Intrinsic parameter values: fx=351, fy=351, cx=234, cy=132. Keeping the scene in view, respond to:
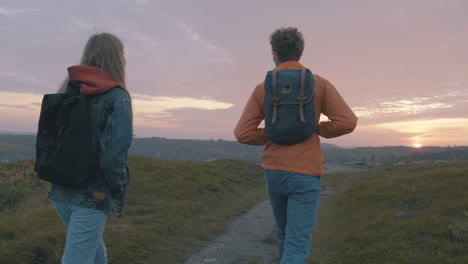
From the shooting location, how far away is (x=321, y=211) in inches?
482

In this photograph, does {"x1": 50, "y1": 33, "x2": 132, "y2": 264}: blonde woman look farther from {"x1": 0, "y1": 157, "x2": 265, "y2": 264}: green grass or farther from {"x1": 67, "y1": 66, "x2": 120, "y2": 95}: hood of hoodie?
{"x1": 0, "y1": 157, "x2": 265, "y2": 264}: green grass

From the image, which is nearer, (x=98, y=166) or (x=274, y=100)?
(x=98, y=166)

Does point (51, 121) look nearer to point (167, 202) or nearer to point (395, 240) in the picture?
point (395, 240)

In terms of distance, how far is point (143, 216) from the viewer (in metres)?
10.3

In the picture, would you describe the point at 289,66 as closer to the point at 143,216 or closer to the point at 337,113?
the point at 337,113

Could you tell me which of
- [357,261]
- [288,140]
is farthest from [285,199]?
[357,261]

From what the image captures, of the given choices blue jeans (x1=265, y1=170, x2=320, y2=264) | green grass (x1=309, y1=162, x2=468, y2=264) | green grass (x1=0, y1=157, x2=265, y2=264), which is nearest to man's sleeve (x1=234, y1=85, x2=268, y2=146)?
blue jeans (x1=265, y1=170, x2=320, y2=264)

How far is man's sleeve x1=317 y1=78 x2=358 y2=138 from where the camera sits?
11.8 ft

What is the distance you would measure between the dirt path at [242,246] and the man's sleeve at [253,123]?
3.95 m

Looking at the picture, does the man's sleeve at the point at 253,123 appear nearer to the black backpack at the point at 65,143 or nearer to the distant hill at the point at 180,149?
the black backpack at the point at 65,143

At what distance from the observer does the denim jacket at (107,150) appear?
3.12 m

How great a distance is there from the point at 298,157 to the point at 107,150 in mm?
1825

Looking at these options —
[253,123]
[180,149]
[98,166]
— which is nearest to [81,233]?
[98,166]

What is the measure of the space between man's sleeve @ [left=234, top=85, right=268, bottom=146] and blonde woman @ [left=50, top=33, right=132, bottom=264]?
1.22 m
